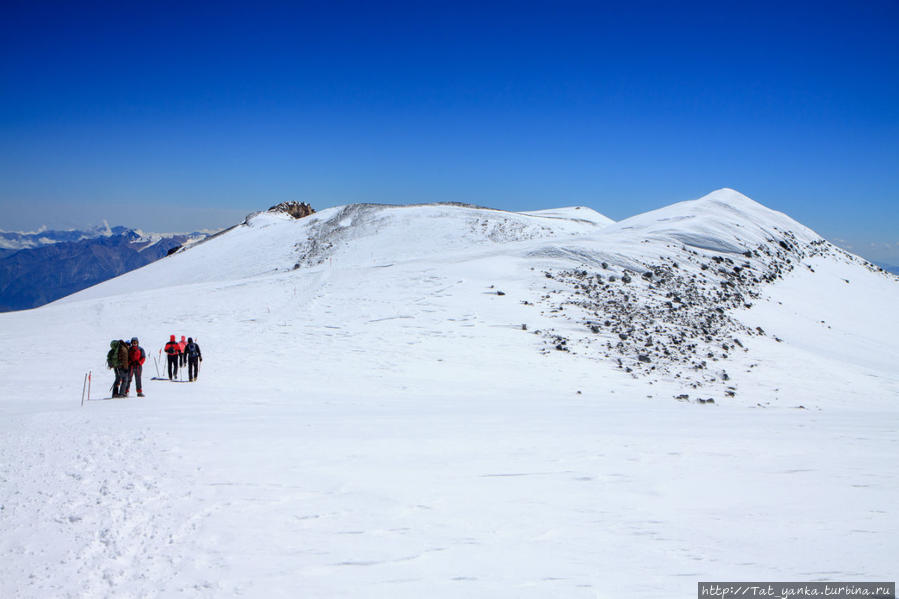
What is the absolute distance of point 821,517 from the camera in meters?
5.58

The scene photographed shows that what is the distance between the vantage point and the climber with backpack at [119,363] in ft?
44.1

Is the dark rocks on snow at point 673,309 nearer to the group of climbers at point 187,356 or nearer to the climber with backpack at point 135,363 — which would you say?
the group of climbers at point 187,356

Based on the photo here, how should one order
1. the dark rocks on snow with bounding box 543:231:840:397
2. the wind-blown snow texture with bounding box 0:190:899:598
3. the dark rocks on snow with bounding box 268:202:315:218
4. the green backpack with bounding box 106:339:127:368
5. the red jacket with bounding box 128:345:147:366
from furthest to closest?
the dark rocks on snow with bounding box 268:202:315:218
the dark rocks on snow with bounding box 543:231:840:397
the red jacket with bounding box 128:345:147:366
the green backpack with bounding box 106:339:127:368
the wind-blown snow texture with bounding box 0:190:899:598

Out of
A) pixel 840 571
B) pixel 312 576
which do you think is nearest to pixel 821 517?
pixel 840 571

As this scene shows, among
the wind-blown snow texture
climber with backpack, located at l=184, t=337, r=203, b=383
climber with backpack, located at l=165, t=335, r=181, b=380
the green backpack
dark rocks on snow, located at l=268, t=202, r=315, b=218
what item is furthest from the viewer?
dark rocks on snow, located at l=268, t=202, r=315, b=218

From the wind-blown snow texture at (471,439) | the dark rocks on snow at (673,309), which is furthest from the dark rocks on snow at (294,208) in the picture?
the dark rocks on snow at (673,309)

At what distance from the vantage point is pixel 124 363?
44.5 feet

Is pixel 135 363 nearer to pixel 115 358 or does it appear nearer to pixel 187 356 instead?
pixel 115 358

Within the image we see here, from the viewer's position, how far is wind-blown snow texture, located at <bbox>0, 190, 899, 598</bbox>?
15.4ft

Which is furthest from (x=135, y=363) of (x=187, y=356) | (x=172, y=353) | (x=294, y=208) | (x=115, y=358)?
(x=294, y=208)

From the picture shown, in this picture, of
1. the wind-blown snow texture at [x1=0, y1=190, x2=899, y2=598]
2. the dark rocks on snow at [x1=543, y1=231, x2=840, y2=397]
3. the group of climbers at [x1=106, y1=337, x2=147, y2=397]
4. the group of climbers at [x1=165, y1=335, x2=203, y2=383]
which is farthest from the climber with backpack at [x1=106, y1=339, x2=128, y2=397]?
the dark rocks on snow at [x1=543, y1=231, x2=840, y2=397]

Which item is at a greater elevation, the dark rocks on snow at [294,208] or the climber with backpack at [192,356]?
the dark rocks on snow at [294,208]

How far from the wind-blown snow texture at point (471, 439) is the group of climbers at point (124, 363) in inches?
31.6

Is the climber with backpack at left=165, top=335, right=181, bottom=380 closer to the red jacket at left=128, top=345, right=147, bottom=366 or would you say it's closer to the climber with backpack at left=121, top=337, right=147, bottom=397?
the climber with backpack at left=121, top=337, right=147, bottom=397
